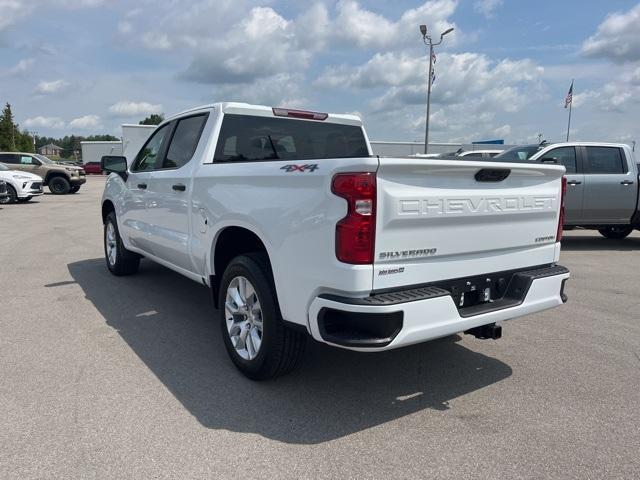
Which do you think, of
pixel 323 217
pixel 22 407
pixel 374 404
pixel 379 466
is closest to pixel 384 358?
pixel 374 404

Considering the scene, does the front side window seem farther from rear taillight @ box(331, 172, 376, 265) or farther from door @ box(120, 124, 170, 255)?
rear taillight @ box(331, 172, 376, 265)

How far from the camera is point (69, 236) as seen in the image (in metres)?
10.9

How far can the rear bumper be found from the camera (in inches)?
108

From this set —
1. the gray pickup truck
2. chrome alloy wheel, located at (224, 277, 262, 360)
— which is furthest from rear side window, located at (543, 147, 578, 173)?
chrome alloy wheel, located at (224, 277, 262, 360)

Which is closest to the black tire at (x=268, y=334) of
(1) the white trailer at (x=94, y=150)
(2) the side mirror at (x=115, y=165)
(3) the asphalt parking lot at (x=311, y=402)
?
(3) the asphalt parking lot at (x=311, y=402)

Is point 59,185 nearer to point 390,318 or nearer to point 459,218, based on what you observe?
point 459,218

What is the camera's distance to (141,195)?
5656mm

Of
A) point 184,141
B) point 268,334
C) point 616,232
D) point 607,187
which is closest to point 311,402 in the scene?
point 268,334

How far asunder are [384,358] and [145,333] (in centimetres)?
216

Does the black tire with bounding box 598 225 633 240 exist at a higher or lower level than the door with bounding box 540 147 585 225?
lower

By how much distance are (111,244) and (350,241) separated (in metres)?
5.22

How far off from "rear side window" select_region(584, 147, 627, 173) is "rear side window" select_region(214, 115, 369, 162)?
622 centimetres

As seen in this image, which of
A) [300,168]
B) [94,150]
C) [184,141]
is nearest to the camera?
[300,168]

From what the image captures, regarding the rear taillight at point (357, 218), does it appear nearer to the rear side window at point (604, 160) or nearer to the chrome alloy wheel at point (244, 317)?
the chrome alloy wheel at point (244, 317)
